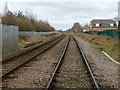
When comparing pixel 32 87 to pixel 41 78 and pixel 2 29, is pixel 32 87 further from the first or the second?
pixel 2 29

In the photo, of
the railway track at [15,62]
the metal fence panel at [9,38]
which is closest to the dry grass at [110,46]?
the railway track at [15,62]

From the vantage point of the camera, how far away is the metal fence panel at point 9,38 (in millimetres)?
23781

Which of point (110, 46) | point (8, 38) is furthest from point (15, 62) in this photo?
point (110, 46)

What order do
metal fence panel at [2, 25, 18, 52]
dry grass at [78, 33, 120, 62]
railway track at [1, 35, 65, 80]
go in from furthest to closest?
metal fence panel at [2, 25, 18, 52], dry grass at [78, 33, 120, 62], railway track at [1, 35, 65, 80]

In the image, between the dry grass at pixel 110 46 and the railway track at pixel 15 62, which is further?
the dry grass at pixel 110 46

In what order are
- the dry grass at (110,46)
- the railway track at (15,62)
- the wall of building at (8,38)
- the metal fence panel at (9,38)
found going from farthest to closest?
the metal fence panel at (9,38) → the wall of building at (8,38) → the dry grass at (110,46) → the railway track at (15,62)

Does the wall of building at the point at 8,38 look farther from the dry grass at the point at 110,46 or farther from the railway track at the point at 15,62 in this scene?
the dry grass at the point at 110,46

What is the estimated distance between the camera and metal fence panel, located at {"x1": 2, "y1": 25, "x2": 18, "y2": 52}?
23781 millimetres

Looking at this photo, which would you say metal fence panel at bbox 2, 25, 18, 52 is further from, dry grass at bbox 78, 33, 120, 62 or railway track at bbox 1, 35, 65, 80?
dry grass at bbox 78, 33, 120, 62

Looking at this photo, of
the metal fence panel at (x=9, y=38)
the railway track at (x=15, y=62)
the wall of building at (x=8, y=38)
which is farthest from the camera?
the metal fence panel at (x=9, y=38)

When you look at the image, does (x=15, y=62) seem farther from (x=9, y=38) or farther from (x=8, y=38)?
(x=9, y=38)

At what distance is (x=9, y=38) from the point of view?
25.4 metres

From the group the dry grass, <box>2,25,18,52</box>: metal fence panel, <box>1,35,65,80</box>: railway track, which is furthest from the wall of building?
the dry grass

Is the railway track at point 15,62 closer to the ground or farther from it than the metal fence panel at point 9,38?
closer to the ground
